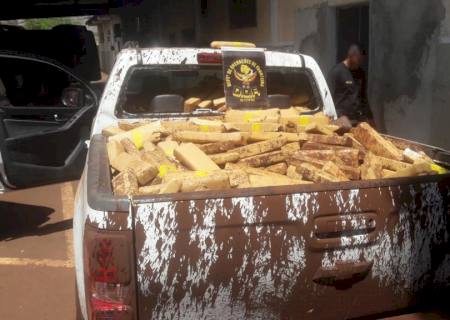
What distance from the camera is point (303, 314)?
2.28 metres

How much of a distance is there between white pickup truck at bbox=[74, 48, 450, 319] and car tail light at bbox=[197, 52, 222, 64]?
1.67 m

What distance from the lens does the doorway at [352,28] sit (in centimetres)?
913

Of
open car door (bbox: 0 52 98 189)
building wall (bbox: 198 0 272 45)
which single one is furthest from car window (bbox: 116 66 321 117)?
building wall (bbox: 198 0 272 45)

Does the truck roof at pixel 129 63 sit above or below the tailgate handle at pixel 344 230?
above

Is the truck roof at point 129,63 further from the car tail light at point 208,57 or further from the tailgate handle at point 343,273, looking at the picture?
the tailgate handle at point 343,273

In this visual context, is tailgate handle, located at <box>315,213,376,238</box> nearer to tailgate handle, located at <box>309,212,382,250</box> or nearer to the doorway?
tailgate handle, located at <box>309,212,382,250</box>

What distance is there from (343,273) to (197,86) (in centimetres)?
247

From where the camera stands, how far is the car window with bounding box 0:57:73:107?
26.6 ft

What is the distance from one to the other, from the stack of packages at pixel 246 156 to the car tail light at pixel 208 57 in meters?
0.62

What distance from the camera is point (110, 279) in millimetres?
2033

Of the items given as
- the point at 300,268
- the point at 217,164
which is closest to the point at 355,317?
the point at 300,268

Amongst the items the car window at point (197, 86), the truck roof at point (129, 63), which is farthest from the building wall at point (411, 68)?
the truck roof at point (129, 63)

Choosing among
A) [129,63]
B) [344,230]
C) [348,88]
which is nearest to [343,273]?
[344,230]

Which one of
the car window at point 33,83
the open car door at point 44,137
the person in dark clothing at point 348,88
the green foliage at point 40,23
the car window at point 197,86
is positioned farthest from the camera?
the green foliage at point 40,23
